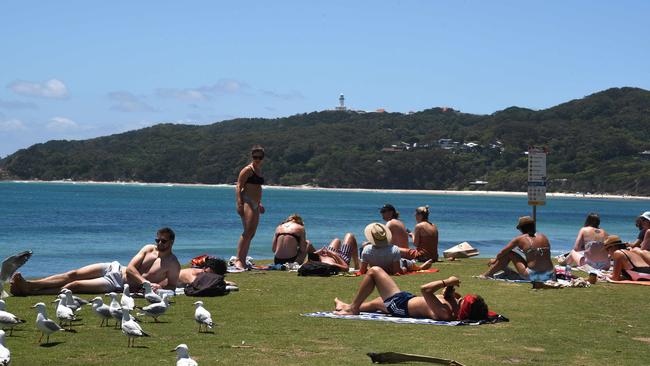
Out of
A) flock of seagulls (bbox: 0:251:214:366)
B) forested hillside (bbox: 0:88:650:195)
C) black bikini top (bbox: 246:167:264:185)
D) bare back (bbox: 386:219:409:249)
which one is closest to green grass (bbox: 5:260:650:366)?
flock of seagulls (bbox: 0:251:214:366)

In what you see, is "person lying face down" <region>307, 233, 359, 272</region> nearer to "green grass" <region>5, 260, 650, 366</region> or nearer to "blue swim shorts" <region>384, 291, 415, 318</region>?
"green grass" <region>5, 260, 650, 366</region>

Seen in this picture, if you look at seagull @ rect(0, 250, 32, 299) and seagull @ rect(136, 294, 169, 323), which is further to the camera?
seagull @ rect(0, 250, 32, 299)

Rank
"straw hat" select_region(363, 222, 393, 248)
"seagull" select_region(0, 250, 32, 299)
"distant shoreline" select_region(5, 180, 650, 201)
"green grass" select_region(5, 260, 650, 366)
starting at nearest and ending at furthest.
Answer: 1. "green grass" select_region(5, 260, 650, 366)
2. "seagull" select_region(0, 250, 32, 299)
3. "straw hat" select_region(363, 222, 393, 248)
4. "distant shoreline" select_region(5, 180, 650, 201)

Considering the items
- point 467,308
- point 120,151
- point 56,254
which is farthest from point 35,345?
point 120,151

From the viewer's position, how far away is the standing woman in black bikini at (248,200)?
51.8 ft

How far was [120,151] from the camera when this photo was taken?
617 ft

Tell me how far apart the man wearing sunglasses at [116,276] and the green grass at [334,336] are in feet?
0.85

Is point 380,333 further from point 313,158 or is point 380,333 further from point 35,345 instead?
point 313,158

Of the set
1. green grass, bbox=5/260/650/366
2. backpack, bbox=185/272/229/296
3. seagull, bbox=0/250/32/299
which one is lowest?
green grass, bbox=5/260/650/366

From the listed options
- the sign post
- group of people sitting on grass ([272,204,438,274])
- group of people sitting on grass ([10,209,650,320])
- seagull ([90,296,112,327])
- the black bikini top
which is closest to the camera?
seagull ([90,296,112,327])

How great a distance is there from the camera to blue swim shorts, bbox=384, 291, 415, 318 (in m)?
10.1

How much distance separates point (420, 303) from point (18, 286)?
188 inches

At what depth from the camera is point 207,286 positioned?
11.9 meters

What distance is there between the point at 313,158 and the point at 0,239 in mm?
129396
